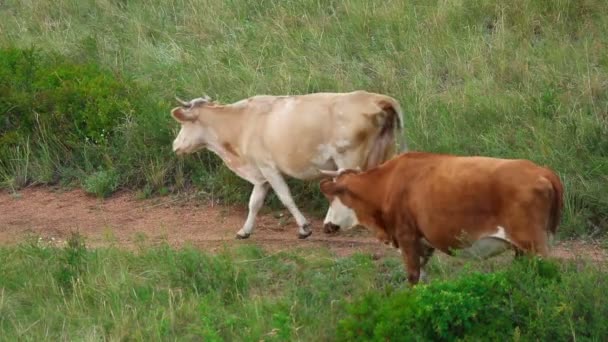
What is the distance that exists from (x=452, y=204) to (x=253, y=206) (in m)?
3.00

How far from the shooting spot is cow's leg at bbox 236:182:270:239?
1053 centimetres

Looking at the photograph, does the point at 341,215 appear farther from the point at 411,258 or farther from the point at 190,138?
the point at 190,138

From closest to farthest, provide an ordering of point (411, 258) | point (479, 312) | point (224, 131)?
point (479, 312), point (411, 258), point (224, 131)

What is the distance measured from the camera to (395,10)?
14.3 m

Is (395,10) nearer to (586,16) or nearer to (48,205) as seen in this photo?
(586,16)

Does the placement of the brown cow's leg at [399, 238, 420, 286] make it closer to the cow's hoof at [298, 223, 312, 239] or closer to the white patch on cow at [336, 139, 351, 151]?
the white patch on cow at [336, 139, 351, 151]

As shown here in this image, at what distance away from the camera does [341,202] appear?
873cm

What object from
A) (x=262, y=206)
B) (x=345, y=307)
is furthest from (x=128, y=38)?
(x=345, y=307)

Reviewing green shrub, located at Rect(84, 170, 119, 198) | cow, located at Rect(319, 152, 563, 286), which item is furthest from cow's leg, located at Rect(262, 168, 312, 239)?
green shrub, located at Rect(84, 170, 119, 198)

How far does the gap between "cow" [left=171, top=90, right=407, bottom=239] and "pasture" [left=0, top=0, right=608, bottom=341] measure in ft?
1.86

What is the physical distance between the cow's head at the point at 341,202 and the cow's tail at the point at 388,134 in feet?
3.87

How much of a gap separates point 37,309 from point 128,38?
24.1ft

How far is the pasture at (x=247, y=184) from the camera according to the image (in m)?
7.43

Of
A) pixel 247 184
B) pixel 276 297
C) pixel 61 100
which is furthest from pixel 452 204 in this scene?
pixel 61 100
